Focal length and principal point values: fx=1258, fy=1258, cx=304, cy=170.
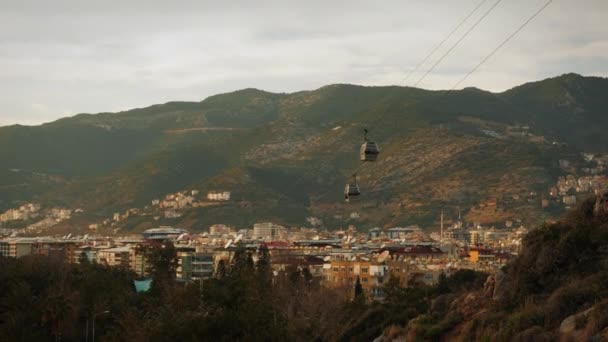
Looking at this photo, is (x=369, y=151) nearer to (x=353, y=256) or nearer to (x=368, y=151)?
(x=368, y=151)

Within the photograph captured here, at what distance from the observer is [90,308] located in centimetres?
7175

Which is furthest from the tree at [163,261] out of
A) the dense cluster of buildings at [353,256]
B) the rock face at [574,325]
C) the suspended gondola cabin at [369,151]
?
the rock face at [574,325]

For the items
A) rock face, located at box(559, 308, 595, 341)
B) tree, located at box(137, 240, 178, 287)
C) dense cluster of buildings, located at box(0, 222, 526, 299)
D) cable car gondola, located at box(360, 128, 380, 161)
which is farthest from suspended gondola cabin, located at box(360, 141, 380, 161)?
tree, located at box(137, 240, 178, 287)

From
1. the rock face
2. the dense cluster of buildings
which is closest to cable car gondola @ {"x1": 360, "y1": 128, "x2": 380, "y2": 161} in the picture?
the rock face

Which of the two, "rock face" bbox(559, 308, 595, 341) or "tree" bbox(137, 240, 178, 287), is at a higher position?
"rock face" bbox(559, 308, 595, 341)

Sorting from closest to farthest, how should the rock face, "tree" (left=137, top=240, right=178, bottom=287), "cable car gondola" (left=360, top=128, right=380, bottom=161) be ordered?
the rock face
"cable car gondola" (left=360, top=128, right=380, bottom=161)
"tree" (left=137, top=240, right=178, bottom=287)

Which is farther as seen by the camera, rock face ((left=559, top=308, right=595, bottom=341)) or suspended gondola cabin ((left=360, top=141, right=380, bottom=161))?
suspended gondola cabin ((left=360, top=141, right=380, bottom=161))

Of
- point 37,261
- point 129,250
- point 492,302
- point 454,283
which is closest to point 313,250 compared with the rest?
point 129,250

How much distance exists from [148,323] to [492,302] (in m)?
23.3

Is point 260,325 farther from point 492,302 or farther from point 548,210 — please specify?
point 548,210

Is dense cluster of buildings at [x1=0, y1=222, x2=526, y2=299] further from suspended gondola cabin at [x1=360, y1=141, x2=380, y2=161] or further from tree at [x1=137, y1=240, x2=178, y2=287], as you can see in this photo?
suspended gondola cabin at [x1=360, y1=141, x2=380, y2=161]

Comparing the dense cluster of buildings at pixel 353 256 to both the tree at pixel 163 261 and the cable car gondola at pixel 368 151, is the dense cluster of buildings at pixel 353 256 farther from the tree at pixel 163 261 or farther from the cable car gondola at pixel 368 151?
the cable car gondola at pixel 368 151

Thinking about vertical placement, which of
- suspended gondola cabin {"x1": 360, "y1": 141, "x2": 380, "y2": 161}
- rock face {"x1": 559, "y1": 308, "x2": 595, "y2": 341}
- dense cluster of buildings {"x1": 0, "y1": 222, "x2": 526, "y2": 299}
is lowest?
dense cluster of buildings {"x1": 0, "y1": 222, "x2": 526, "y2": 299}

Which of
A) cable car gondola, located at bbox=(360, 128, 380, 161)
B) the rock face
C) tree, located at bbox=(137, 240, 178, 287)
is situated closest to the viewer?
the rock face
